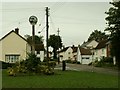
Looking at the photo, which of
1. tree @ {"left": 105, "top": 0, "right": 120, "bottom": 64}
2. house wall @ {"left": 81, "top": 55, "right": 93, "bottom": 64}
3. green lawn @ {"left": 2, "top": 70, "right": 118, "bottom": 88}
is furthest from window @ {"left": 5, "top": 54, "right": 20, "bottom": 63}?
house wall @ {"left": 81, "top": 55, "right": 93, "bottom": 64}

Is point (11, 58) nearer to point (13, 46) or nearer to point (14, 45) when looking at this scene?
point (13, 46)

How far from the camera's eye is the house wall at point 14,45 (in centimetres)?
6969

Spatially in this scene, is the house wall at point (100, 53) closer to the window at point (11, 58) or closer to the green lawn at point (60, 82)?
the window at point (11, 58)

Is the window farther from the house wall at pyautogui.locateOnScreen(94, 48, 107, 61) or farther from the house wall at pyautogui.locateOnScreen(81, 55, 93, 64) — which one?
the house wall at pyautogui.locateOnScreen(81, 55, 93, 64)

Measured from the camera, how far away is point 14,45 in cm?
7000

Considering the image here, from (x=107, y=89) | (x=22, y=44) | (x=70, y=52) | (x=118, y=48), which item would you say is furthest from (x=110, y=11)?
(x=70, y=52)

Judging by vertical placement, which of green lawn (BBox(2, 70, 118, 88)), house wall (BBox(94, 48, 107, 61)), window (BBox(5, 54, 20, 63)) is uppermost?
house wall (BBox(94, 48, 107, 61))

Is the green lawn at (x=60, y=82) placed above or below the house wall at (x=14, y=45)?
below

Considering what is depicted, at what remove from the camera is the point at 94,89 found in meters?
18.8

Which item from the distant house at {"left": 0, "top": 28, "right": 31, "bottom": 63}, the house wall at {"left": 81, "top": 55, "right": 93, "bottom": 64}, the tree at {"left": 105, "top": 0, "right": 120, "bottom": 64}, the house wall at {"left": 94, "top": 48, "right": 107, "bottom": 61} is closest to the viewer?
the tree at {"left": 105, "top": 0, "right": 120, "bottom": 64}

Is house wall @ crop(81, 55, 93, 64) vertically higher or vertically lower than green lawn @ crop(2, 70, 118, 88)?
higher

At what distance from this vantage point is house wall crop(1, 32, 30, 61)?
69.7m

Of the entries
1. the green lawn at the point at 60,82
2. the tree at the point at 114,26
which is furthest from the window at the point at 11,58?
the green lawn at the point at 60,82

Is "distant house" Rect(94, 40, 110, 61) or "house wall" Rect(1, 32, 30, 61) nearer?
"house wall" Rect(1, 32, 30, 61)
